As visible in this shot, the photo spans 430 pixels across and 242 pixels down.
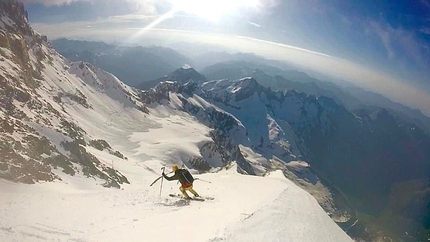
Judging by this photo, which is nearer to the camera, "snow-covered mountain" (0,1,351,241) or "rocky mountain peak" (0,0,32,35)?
"snow-covered mountain" (0,1,351,241)

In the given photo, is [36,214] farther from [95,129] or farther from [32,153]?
[95,129]

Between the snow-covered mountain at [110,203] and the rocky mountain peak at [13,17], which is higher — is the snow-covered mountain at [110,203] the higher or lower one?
the lower one

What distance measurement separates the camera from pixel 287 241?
11.8 m


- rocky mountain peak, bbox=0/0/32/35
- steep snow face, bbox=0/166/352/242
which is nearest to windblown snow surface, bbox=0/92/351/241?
steep snow face, bbox=0/166/352/242

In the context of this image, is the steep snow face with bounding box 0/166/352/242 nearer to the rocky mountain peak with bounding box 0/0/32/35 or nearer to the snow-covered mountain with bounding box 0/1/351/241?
the snow-covered mountain with bounding box 0/1/351/241

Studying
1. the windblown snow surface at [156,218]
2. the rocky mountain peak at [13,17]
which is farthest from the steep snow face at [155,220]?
the rocky mountain peak at [13,17]

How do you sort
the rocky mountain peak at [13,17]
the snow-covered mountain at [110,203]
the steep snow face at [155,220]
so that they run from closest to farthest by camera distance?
the steep snow face at [155,220], the snow-covered mountain at [110,203], the rocky mountain peak at [13,17]

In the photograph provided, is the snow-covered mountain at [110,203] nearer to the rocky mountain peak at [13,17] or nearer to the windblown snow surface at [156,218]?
the windblown snow surface at [156,218]

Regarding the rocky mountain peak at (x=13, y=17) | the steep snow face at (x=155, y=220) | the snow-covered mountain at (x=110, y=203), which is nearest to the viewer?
the steep snow face at (x=155, y=220)

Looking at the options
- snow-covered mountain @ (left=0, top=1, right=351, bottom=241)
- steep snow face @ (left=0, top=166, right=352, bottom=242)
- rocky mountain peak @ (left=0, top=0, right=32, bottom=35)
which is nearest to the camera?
steep snow face @ (left=0, top=166, right=352, bottom=242)

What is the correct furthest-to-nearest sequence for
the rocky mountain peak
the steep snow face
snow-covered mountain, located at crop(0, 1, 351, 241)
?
the rocky mountain peak
snow-covered mountain, located at crop(0, 1, 351, 241)
the steep snow face

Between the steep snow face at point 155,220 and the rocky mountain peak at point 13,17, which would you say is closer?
the steep snow face at point 155,220

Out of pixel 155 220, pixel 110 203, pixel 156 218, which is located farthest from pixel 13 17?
pixel 155 220

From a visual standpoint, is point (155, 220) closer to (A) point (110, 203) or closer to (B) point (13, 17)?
(A) point (110, 203)
